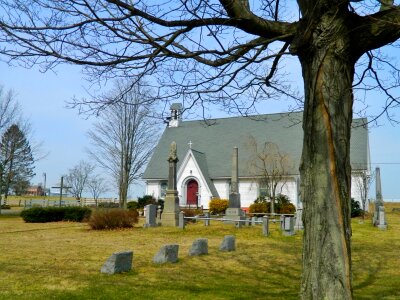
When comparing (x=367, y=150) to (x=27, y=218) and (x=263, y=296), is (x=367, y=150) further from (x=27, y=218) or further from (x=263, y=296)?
(x=263, y=296)

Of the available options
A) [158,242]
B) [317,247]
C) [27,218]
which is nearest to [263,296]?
[317,247]

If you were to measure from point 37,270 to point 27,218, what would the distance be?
17725 millimetres

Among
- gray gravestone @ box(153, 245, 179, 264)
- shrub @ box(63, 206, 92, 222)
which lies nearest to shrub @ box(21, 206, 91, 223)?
shrub @ box(63, 206, 92, 222)

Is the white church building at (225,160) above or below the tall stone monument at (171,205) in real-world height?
above

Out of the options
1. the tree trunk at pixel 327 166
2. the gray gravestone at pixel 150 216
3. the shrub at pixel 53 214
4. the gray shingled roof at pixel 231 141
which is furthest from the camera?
the gray shingled roof at pixel 231 141

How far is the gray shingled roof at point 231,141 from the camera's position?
3491 cm

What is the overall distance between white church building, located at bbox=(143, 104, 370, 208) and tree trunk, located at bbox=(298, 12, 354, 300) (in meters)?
28.1

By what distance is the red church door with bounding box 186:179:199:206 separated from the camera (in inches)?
1452

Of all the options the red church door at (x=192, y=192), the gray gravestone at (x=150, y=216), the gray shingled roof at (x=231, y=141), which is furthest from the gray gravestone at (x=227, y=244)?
the red church door at (x=192, y=192)

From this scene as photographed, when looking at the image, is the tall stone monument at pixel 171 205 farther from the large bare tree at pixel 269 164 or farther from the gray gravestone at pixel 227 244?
the large bare tree at pixel 269 164

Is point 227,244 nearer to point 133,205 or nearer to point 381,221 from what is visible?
point 381,221

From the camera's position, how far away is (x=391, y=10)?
4320 millimetres

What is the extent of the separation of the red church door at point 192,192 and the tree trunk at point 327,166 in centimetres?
3257

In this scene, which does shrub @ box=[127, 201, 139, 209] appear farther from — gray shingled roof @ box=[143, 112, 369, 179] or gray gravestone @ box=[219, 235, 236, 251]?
gray gravestone @ box=[219, 235, 236, 251]
